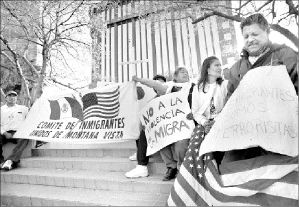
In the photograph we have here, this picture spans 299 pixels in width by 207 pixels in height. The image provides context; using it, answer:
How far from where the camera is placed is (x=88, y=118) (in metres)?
5.41

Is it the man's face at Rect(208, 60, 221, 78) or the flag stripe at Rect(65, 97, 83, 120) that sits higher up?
the man's face at Rect(208, 60, 221, 78)

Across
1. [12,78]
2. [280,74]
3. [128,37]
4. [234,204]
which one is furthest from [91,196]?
[12,78]

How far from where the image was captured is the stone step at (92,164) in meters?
4.06

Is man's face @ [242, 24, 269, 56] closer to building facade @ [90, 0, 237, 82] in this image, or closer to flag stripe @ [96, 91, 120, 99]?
flag stripe @ [96, 91, 120, 99]

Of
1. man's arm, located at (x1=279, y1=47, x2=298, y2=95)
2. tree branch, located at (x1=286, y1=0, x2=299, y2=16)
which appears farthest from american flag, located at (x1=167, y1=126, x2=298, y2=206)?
tree branch, located at (x1=286, y1=0, x2=299, y2=16)

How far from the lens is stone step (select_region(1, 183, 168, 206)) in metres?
3.38

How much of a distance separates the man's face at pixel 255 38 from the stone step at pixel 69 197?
7.10 feet

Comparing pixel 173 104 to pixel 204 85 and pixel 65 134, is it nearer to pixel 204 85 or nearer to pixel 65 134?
pixel 204 85

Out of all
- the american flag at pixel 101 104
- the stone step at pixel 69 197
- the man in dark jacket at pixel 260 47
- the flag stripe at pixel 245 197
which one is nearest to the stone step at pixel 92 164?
the stone step at pixel 69 197

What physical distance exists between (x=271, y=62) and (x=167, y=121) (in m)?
2.07

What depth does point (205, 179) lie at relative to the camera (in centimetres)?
240

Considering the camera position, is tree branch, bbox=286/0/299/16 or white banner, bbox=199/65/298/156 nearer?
white banner, bbox=199/65/298/156

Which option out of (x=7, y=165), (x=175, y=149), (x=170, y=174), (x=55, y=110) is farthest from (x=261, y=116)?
(x=7, y=165)

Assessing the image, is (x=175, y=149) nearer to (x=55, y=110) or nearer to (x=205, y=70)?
(x=205, y=70)
